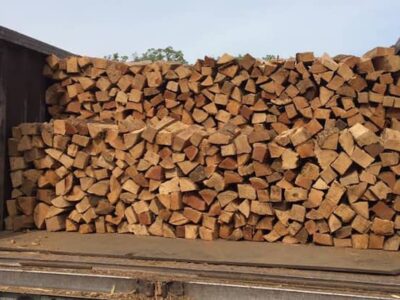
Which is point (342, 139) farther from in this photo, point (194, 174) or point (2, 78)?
point (2, 78)

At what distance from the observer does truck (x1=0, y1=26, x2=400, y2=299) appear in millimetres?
2600

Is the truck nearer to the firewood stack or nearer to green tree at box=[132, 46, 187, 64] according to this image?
the firewood stack

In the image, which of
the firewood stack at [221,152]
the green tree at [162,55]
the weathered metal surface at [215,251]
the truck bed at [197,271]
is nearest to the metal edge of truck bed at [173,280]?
the truck bed at [197,271]

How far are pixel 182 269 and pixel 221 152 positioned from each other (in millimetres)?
1860

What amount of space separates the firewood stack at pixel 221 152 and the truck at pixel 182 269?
0.99 feet

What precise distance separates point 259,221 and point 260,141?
2.44 feet

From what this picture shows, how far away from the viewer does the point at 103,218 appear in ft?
16.4

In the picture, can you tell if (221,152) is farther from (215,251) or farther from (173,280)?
(173,280)

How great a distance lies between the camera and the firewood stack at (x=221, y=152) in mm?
4387

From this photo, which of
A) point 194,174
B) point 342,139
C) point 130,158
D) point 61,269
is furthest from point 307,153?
point 61,269

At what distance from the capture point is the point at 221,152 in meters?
4.71

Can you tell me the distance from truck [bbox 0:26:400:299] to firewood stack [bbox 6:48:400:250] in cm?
30

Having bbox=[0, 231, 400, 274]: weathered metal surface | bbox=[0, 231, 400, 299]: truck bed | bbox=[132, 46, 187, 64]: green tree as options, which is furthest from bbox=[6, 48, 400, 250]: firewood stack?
bbox=[132, 46, 187, 64]: green tree

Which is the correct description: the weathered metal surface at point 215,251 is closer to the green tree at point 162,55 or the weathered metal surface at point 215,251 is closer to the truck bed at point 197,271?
the truck bed at point 197,271
